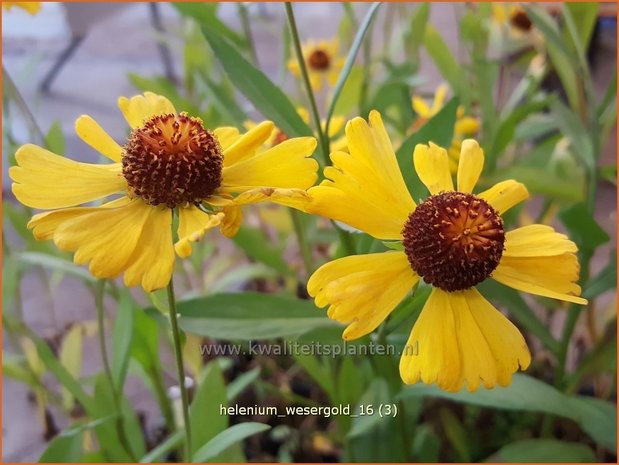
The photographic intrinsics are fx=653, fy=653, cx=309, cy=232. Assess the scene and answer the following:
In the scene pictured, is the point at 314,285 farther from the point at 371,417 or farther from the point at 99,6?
the point at 99,6

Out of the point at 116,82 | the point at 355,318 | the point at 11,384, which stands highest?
the point at 116,82

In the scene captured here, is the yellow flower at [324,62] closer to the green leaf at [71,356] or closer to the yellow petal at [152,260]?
the green leaf at [71,356]

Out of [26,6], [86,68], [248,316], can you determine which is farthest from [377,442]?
[86,68]

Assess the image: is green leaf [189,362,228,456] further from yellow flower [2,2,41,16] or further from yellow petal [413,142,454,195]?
yellow flower [2,2,41,16]

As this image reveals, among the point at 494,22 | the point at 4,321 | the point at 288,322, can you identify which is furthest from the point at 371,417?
the point at 494,22

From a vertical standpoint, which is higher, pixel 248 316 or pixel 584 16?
pixel 584 16

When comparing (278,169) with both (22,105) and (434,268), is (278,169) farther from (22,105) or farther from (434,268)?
(22,105)

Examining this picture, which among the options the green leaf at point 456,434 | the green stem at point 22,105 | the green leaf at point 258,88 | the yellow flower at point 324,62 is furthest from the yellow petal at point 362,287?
the yellow flower at point 324,62
